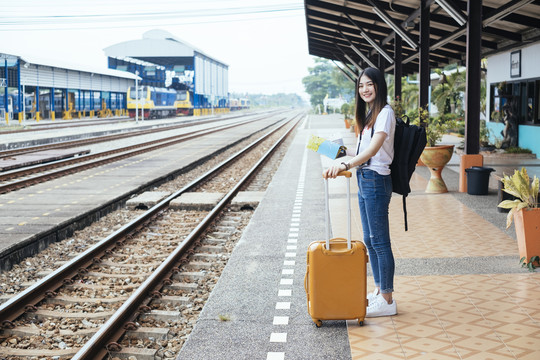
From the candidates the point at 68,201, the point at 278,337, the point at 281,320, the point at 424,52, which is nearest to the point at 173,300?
the point at 281,320

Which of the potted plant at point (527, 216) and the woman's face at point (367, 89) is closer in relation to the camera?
the woman's face at point (367, 89)

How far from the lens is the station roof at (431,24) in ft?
41.6

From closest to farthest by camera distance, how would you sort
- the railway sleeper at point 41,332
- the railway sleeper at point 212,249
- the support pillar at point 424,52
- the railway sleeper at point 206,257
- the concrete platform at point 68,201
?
the railway sleeper at point 41,332 → the railway sleeper at point 206,257 → the railway sleeper at point 212,249 → the concrete platform at point 68,201 → the support pillar at point 424,52

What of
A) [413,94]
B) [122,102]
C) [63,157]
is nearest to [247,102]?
[122,102]

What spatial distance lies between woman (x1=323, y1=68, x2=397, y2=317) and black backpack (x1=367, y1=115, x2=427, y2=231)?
0.21ft

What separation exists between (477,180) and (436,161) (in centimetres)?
73

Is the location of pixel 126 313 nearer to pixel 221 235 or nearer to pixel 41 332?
pixel 41 332

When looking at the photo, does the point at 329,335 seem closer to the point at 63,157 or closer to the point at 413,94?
the point at 63,157

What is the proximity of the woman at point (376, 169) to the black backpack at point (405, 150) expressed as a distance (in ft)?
0.21

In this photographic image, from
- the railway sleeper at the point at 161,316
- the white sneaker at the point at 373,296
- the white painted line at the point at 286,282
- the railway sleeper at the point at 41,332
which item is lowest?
Answer: the railway sleeper at the point at 41,332

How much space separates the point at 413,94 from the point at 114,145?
14.9 meters

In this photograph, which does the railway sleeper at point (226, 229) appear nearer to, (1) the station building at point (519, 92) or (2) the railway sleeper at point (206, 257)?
(2) the railway sleeper at point (206, 257)

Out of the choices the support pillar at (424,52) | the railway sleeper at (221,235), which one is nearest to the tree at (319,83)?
the support pillar at (424,52)

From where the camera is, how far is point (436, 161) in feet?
36.0
